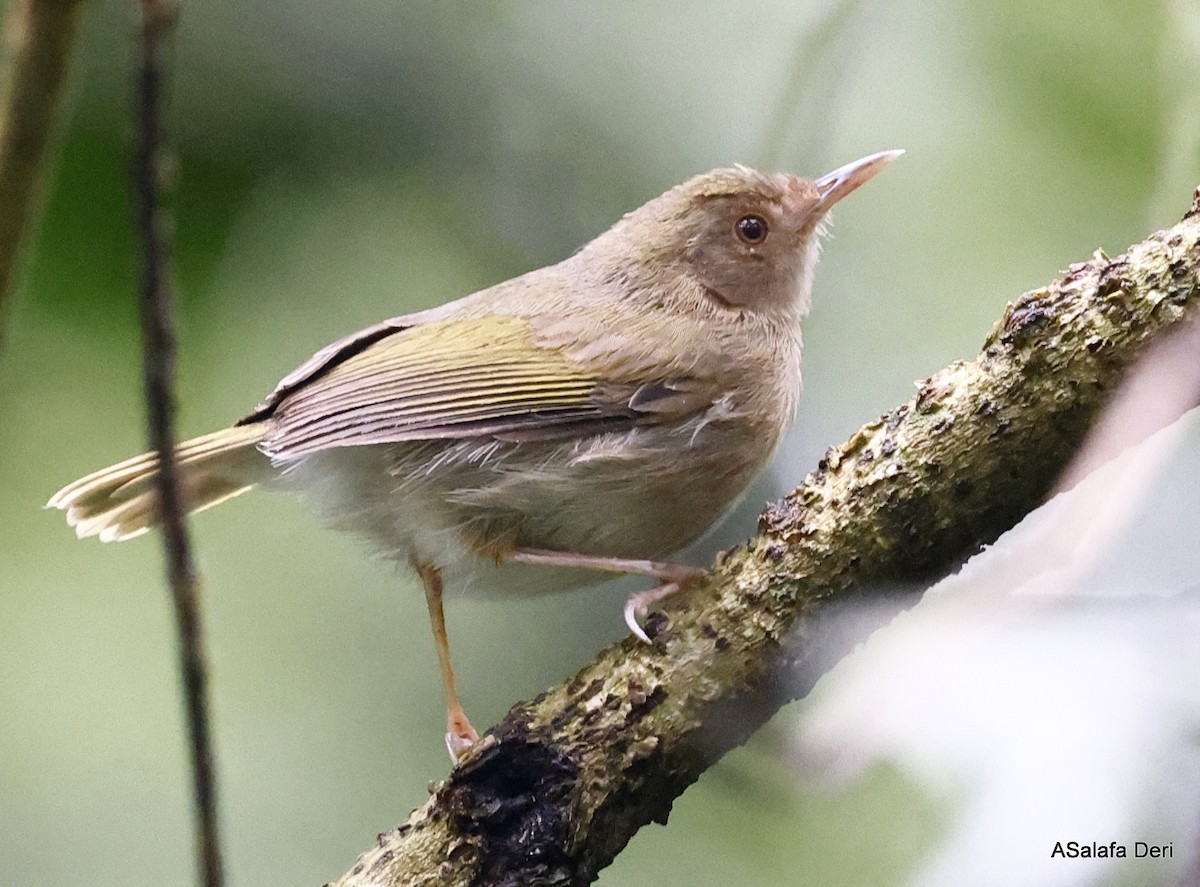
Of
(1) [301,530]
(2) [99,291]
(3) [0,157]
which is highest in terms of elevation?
(2) [99,291]

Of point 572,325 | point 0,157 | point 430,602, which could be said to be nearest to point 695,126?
point 572,325

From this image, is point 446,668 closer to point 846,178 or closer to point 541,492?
point 541,492

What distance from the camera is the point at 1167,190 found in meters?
2.63

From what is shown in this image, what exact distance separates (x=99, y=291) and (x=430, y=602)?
1293mm

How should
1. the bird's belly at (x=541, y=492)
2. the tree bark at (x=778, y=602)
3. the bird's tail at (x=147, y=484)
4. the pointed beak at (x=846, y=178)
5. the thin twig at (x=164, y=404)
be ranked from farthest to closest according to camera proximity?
the pointed beak at (x=846, y=178) < the bird's tail at (x=147, y=484) < the bird's belly at (x=541, y=492) < the tree bark at (x=778, y=602) < the thin twig at (x=164, y=404)

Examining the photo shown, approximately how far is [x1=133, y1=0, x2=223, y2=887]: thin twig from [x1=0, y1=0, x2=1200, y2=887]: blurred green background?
138cm

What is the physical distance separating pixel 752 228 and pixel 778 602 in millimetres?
1404

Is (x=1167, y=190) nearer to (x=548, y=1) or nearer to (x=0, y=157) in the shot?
(x=548, y=1)

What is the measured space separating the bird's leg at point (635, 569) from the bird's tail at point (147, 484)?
69 centimetres

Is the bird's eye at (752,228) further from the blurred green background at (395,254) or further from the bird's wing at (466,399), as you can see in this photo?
the bird's wing at (466,399)

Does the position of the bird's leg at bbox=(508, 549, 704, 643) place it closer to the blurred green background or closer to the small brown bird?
the small brown bird

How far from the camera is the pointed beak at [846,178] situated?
2.87 m

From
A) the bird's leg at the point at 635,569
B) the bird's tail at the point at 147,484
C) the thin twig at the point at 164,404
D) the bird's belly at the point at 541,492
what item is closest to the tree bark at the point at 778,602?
the bird's leg at the point at 635,569

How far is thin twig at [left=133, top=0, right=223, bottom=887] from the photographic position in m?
1.11
